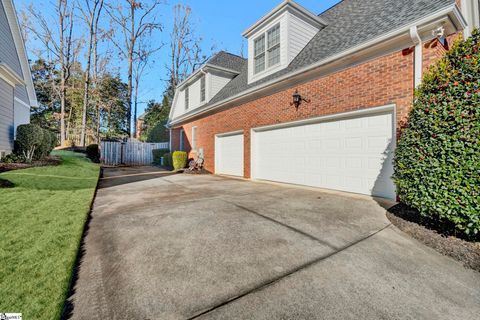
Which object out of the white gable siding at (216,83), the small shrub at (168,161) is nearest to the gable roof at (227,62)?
the white gable siding at (216,83)

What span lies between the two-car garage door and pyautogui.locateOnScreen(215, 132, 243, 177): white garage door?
92 cm

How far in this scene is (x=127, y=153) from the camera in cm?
1516

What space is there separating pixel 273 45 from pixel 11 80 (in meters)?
10.5

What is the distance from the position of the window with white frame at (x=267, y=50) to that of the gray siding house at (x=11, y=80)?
912 centimetres

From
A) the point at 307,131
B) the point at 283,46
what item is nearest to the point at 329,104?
the point at 307,131

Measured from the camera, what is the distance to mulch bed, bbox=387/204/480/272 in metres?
2.39

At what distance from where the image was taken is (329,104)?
5.75 meters

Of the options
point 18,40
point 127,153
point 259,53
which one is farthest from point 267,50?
point 18,40

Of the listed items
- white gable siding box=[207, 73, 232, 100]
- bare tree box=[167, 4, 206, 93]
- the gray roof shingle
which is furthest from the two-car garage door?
bare tree box=[167, 4, 206, 93]

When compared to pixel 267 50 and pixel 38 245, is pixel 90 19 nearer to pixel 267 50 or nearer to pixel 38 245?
pixel 267 50

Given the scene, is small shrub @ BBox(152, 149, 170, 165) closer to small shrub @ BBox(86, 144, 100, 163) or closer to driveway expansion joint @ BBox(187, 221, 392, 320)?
small shrub @ BBox(86, 144, 100, 163)

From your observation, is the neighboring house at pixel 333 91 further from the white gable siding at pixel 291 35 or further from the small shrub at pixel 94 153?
the small shrub at pixel 94 153

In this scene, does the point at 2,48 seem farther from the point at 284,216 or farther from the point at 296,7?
the point at 284,216

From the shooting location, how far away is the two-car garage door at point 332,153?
4832 millimetres
